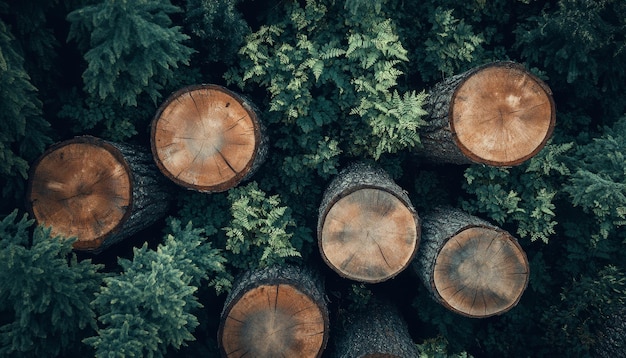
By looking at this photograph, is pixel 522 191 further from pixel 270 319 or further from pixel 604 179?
pixel 270 319

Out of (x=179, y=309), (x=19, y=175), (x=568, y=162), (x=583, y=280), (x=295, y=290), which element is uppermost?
(x=19, y=175)

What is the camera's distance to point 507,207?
5.34m

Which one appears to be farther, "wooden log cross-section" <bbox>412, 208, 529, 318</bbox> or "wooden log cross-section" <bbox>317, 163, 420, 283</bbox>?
"wooden log cross-section" <bbox>412, 208, 529, 318</bbox>

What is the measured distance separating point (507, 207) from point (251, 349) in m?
3.65

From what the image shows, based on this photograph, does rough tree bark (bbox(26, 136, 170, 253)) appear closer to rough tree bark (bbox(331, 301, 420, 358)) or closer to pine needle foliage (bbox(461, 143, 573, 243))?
rough tree bark (bbox(331, 301, 420, 358))

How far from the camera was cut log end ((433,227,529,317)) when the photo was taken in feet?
15.3

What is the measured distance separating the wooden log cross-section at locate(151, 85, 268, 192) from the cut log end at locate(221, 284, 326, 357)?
1389 millimetres

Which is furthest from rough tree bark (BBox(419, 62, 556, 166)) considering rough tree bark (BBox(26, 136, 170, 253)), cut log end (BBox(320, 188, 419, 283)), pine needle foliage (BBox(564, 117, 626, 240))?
rough tree bark (BBox(26, 136, 170, 253))

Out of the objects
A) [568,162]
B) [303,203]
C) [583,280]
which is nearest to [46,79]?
[303,203]

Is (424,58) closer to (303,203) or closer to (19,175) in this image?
(303,203)

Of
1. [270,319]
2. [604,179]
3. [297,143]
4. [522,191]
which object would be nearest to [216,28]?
[297,143]

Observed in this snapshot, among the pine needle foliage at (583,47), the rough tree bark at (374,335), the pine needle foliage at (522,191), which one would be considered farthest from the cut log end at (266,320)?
the pine needle foliage at (583,47)

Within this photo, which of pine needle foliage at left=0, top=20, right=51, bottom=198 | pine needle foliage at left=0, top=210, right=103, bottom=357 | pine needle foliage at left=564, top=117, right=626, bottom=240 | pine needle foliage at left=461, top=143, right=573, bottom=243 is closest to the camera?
pine needle foliage at left=0, top=210, right=103, bottom=357

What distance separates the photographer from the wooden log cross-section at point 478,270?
465 centimetres
